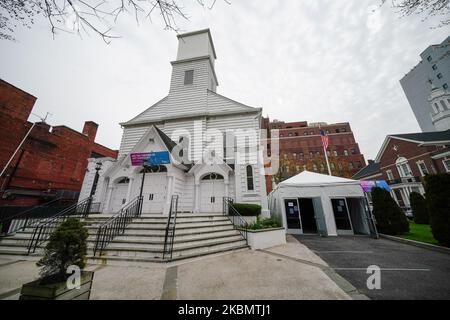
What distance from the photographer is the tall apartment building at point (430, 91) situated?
31.3 m

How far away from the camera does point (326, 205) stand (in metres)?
10.7

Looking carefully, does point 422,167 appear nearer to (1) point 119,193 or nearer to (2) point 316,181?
(2) point 316,181

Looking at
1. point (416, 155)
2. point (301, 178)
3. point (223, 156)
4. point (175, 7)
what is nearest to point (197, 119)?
point (223, 156)

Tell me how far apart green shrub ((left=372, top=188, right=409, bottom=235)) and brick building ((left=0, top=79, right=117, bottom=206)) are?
24.8 meters

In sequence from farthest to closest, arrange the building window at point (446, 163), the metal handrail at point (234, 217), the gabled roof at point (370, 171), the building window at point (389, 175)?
the gabled roof at point (370, 171) → the building window at point (389, 175) → the building window at point (446, 163) → the metal handrail at point (234, 217)

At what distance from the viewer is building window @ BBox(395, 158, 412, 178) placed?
82.8ft

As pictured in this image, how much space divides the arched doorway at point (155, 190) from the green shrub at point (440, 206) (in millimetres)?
12483

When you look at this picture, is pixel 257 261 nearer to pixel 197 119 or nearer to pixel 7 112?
pixel 197 119

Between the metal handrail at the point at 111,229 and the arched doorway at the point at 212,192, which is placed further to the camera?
the arched doorway at the point at 212,192

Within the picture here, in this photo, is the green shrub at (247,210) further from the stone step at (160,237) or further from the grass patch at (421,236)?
Answer: the grass patch at (421,236)

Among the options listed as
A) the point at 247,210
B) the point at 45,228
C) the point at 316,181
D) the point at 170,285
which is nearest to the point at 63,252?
the point at 170,285

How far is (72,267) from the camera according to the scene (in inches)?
110

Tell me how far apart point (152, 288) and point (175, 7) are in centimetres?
565

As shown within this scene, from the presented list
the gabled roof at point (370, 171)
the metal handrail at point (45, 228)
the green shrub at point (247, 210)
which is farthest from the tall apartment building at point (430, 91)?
the metal handrail at point (45, 228)
